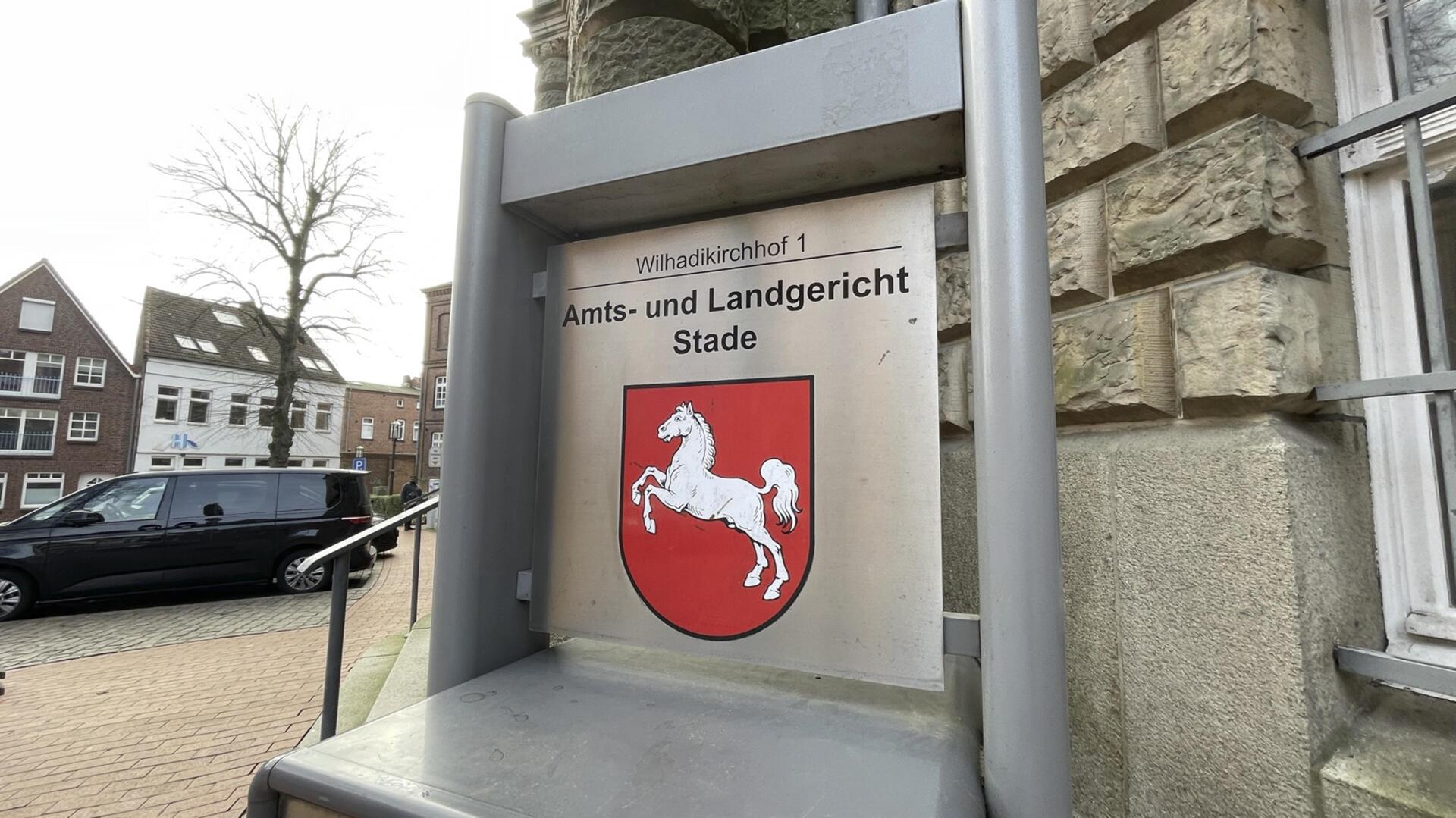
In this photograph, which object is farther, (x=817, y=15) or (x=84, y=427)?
(x=84, y=427)

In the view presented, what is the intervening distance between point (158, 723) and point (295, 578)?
5479 millimetres

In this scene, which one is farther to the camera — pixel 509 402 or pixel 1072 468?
pixel 1072 468

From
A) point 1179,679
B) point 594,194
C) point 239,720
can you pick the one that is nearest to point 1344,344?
point 1179,679

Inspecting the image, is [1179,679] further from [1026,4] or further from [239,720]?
[239,720]

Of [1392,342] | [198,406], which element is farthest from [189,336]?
[1392,342]

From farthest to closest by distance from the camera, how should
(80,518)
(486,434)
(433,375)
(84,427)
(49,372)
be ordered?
(433,375) → (84,427) → (49,372) → (80,518) → (486,434)

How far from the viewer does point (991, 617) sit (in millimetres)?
1056

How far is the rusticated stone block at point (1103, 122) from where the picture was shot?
1.66 meters

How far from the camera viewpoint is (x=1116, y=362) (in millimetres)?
1681

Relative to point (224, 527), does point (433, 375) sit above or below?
above

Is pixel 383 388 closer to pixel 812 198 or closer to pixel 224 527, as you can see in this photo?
pixel 224 527

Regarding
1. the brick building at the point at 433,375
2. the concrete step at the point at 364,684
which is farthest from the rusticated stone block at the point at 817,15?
the brick building at the point at 433,375

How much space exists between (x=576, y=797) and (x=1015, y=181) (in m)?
1.23

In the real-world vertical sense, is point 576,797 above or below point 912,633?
below
